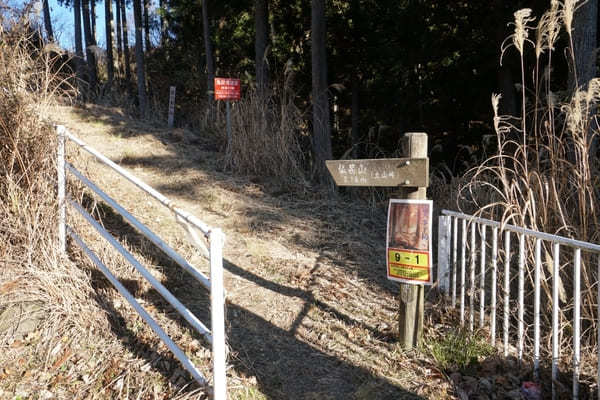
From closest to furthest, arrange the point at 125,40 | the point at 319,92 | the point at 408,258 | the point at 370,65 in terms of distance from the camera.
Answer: the point at 408,258 < the point at 319,92 < the point at 370,65 < the point at 125,40

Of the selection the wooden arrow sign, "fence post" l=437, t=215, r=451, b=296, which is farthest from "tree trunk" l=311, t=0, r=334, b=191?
the wooden arrow sign

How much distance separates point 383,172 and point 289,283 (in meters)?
1.52

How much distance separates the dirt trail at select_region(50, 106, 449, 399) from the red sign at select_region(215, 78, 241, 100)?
1037 millimetres

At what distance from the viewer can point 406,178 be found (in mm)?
2947

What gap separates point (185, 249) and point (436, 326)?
220 centimetres

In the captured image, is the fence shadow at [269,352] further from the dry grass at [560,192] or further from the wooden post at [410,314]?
the dry grass at [560,192]

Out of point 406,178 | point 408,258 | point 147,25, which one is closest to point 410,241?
point 408,258

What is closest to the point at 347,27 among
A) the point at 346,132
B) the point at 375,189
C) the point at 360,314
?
the point at 346,132

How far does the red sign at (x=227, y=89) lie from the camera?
282 inches

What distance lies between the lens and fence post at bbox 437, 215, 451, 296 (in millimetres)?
3766

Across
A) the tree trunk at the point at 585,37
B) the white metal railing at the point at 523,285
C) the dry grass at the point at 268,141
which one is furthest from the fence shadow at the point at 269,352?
the tree trunk at the point at 585,37

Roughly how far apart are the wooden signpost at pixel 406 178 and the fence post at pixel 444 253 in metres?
0.70

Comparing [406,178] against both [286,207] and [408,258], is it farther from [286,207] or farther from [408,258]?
[286,207]

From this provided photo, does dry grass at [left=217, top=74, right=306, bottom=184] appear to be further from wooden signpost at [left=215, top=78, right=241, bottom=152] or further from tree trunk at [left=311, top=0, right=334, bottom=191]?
tree trunk at [left=311, top=0, right=334, bottom=191]
